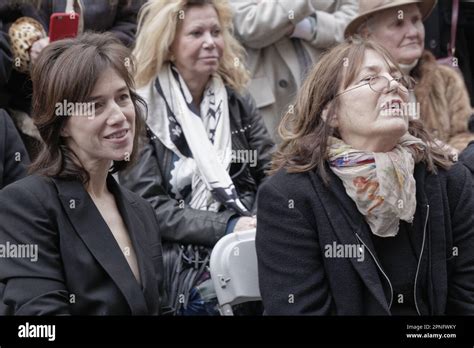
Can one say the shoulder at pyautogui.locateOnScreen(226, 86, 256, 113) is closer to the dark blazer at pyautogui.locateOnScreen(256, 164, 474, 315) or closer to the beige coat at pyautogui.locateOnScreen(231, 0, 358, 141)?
the beige coat at pyautogui.locateOnScreen(231, 0, 358, 141)

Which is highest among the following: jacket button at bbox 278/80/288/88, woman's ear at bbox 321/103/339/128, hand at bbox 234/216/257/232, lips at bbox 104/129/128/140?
jacket button at bbox 278/80/288/88

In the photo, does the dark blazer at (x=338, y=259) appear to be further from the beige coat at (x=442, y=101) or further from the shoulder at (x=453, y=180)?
the beige coat at (x=442, y=101)

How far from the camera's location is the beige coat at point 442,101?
19.6 ft

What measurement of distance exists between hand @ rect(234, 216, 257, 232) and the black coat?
7cm

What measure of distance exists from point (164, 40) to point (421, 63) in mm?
1582

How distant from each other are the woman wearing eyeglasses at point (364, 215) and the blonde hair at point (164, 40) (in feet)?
4.60

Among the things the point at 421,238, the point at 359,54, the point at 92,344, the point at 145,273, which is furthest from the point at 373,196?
the point at 92,344

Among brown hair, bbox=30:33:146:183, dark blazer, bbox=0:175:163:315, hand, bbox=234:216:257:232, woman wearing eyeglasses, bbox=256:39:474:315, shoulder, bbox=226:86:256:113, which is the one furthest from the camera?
shoulder, bbox=226:86:256:113

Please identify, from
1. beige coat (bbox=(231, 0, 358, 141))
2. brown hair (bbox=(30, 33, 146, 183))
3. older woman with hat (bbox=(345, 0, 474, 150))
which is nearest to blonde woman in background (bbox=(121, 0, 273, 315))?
beige coat (bbox=(231, 0, 358, 141))

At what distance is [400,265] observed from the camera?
407 centimetres

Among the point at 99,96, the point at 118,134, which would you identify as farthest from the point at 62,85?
the point at 118,134

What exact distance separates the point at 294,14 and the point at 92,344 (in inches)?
113

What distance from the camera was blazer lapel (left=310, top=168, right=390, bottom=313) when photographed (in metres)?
3.97

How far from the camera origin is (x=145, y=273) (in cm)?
396
